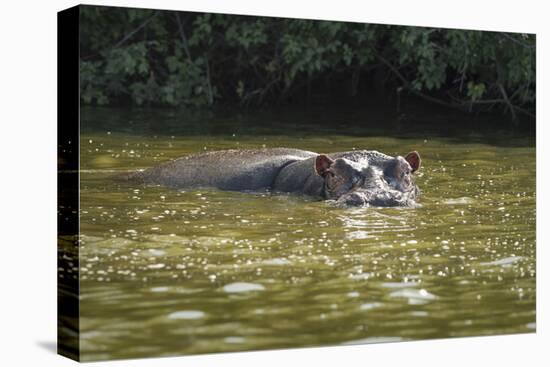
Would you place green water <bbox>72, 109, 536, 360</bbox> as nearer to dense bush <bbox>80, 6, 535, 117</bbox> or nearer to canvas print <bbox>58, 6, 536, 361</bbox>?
canvas print <bbox>58, 6, 536, 361</bbox>

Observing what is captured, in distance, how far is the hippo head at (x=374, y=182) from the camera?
11.4 metres

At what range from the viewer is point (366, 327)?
9.68 meters

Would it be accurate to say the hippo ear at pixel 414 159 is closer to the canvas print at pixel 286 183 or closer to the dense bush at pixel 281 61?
the canvas print at pixel 286 183

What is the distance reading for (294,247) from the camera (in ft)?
33.2

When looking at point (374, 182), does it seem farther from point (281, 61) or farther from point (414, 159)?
point (281, 61)

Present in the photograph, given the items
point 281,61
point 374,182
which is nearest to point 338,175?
point 374,182

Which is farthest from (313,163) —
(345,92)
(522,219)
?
(522,219)

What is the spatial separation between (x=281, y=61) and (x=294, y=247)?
1872 millimetres

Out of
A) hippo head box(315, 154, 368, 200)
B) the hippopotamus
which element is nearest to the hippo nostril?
the hippopotamus

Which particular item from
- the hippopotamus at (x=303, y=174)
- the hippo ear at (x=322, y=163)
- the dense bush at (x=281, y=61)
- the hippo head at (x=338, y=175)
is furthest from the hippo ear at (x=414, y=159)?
the hippo ear at (x=322, y=163)

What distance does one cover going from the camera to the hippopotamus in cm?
1144

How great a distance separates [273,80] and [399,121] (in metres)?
1.20

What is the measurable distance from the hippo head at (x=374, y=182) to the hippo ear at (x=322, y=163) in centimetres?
3

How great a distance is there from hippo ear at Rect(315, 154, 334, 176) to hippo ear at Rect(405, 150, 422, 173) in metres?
0.73
